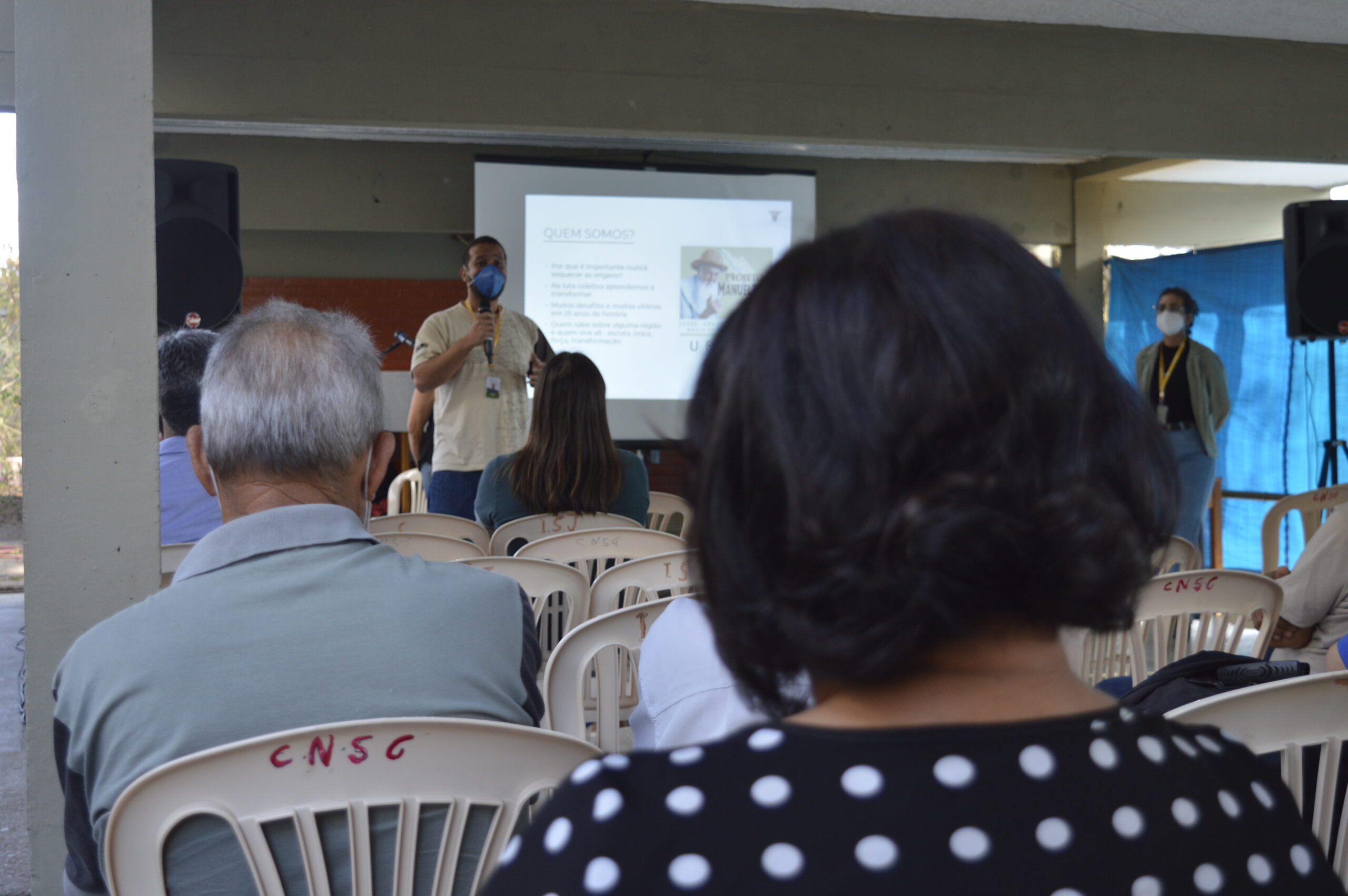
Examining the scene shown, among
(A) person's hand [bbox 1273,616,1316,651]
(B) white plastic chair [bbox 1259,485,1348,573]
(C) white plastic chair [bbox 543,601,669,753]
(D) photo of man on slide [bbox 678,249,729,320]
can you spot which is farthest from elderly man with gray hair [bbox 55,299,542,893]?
(D) photo of man on slide [bbox 678,249,729,320]

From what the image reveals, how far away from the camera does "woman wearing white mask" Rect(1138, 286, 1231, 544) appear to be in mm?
5934

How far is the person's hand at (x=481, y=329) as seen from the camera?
170 inches

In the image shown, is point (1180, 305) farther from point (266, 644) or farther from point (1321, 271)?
point (266, 644)

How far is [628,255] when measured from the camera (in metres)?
6.98

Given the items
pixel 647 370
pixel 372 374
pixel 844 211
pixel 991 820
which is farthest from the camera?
pixel 844 211

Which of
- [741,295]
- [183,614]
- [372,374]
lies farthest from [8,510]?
[741,295]

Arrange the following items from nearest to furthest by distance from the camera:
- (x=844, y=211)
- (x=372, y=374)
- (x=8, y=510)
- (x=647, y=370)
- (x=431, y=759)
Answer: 1. (x=431, y=759)
2. (x=372, y=374)
3. (x=8, y=510)
4. (x=647, y=370)
5. (x=844, y=211)

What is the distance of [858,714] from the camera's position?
54 centimetres

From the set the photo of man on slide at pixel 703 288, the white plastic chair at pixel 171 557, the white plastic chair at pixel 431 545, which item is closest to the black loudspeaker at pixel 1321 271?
the photo of man on slide at pixel 703 288

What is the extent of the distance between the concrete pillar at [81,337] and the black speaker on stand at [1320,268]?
5.32m

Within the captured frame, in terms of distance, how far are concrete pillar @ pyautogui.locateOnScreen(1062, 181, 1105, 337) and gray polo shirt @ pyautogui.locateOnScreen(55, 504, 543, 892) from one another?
762cm

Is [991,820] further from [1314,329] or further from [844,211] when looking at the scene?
[844,211]

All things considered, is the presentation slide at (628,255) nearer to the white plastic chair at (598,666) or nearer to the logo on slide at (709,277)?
the logo on slide at (709,277)

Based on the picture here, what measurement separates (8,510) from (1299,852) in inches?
171
